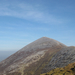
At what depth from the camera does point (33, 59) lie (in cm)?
13575

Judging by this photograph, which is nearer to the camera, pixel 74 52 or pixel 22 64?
pixel 74 52

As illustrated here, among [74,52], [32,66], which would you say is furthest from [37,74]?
[74,52]

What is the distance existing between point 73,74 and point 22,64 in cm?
→ 11468

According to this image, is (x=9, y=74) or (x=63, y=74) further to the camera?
(x=9, y=74)

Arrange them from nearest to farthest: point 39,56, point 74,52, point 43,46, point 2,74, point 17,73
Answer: point 74,52, point 17,73, point 2,74, point 39,56, point 43,46

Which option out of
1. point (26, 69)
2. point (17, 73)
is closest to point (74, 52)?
point (26, 69)

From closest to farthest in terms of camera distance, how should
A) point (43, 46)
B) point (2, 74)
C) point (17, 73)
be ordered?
point (17, 73)
point (2, 74)
point (43, 46)

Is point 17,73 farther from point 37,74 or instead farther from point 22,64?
point 37,74

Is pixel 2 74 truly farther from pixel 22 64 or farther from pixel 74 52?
pixel 74 52

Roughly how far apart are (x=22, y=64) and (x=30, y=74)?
30.1 m

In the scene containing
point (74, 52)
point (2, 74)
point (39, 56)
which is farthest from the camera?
point (39, 56)

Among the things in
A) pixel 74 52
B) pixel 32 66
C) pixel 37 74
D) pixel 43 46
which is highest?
pixel 43 46

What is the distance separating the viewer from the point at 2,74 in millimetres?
119500

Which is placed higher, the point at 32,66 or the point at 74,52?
the point at 74,52
